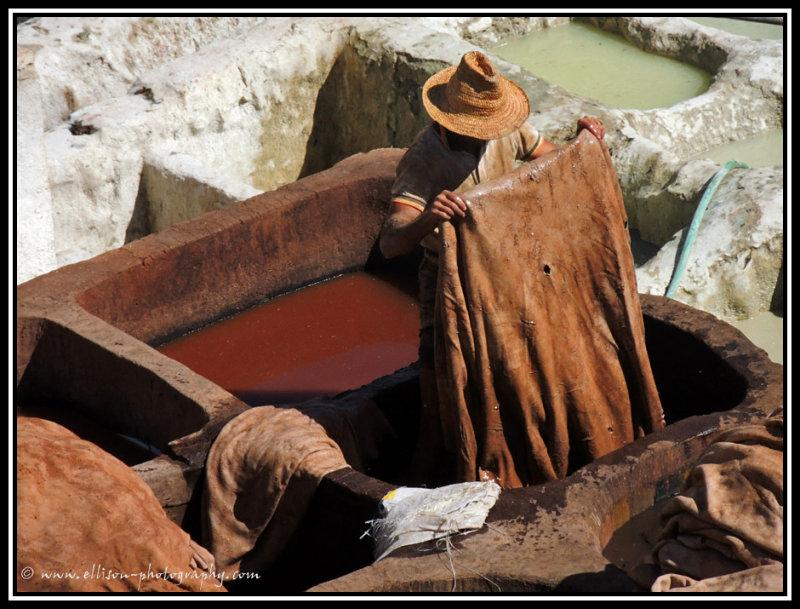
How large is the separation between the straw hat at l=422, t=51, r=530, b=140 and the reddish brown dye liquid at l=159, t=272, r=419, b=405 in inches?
73.1

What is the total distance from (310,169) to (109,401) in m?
3.37

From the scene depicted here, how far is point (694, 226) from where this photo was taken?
5898 mm

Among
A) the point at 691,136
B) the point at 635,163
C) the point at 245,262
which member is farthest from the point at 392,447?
the point at 691,136

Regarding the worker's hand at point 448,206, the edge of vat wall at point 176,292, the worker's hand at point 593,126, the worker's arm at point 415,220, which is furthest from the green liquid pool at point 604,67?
the worker's hand at point 448,206

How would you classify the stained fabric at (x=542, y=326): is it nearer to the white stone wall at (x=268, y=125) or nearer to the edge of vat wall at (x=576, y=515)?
the edge of vat wall at (x=576, y=515)

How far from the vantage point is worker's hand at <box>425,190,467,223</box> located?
3697 mm

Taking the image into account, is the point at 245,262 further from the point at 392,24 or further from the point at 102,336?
the point at 392,24

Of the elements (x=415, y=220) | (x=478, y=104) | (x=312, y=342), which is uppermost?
(x=478, y=104)

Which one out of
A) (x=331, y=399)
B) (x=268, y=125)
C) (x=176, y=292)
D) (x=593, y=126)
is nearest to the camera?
(x=593, y=126)

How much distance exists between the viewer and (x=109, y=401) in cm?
486

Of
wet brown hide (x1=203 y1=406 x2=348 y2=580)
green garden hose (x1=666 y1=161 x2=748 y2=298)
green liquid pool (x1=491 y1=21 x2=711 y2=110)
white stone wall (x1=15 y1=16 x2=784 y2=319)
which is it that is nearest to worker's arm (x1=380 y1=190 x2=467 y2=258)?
wet brown hide (x1=203 y1=406 x2=348 y2=580)

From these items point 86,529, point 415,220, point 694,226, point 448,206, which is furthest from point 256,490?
point 694,226

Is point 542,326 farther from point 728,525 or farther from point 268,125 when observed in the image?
point 268,125

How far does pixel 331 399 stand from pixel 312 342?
53.1 inches
